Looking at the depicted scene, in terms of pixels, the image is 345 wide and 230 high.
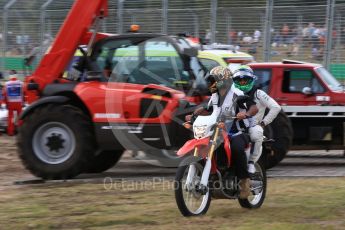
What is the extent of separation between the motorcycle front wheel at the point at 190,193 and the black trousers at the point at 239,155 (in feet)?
1.56

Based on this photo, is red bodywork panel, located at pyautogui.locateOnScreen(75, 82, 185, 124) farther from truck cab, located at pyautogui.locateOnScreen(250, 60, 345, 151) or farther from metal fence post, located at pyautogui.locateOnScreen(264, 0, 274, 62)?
metal fence post, located at pyautogui.locateOnScreen(264, 0, 274, 62)

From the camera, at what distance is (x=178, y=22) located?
70.6 ft

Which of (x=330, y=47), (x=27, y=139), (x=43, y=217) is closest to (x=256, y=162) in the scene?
(x=43, y=217)

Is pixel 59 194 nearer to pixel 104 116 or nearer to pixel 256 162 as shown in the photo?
pixel 104 116

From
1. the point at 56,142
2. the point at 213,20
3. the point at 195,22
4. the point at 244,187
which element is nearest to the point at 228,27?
the point at 213,20

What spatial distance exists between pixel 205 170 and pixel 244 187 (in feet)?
2.19

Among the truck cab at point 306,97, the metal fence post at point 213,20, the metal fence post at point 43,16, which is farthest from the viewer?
the metal fence post at point 43,16

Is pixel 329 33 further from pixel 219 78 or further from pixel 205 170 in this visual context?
pixel 205 170

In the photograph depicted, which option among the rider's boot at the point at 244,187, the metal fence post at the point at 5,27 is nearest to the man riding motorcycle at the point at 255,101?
the rider's boot at the point at 244,187

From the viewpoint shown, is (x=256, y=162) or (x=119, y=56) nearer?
(x=256, y=162)

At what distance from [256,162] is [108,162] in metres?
4.58

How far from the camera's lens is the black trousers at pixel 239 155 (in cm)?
796

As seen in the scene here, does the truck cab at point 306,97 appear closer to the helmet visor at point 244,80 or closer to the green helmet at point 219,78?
the helmet visor at point 244,80

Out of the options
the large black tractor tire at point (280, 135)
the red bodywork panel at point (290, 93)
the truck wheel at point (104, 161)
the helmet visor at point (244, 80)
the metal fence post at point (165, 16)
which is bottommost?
the truck wheel at point (104, 161)
